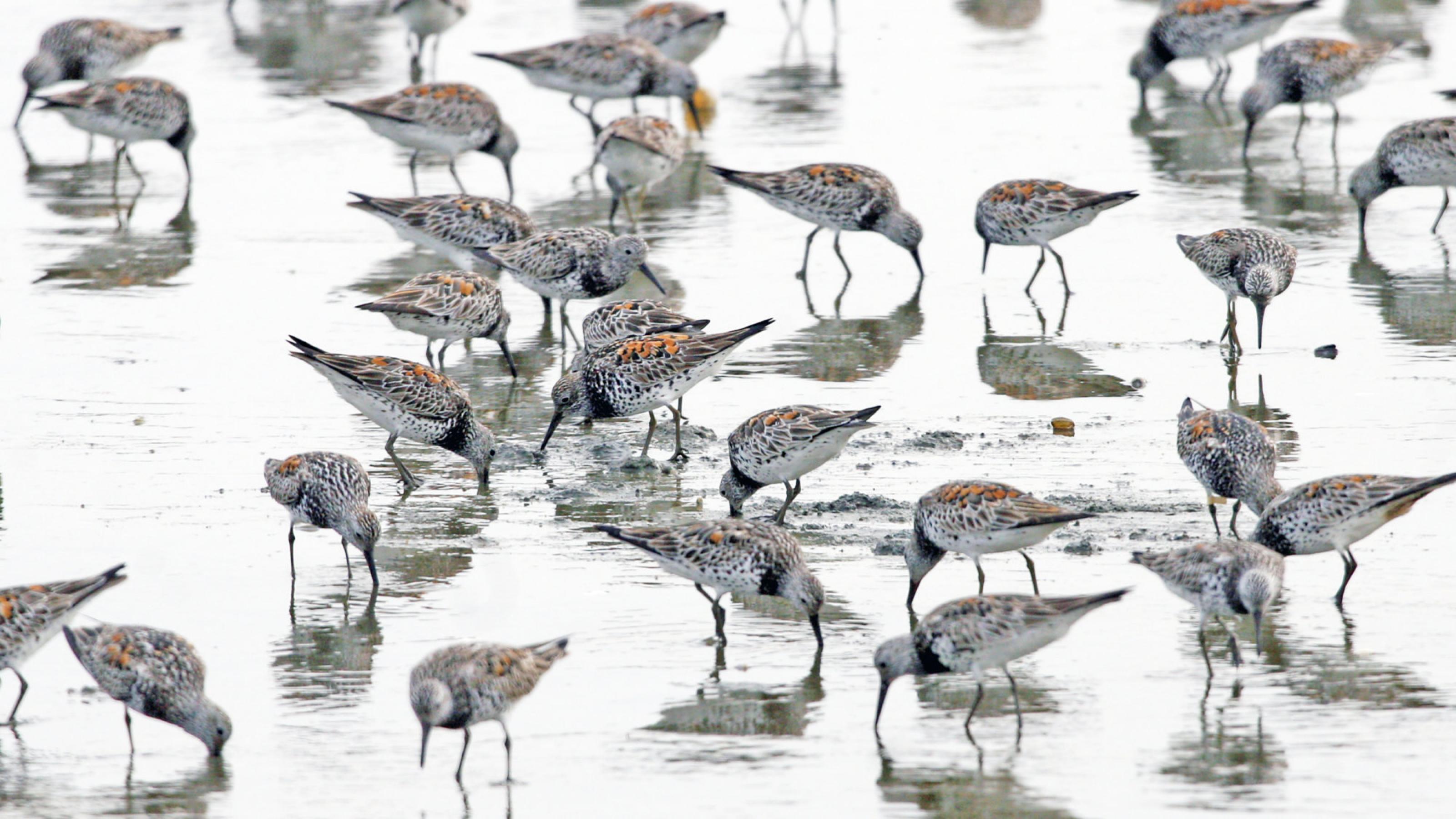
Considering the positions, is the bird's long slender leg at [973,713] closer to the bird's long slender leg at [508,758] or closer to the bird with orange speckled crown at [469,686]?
the bird with orange speckled crown at [469,686]

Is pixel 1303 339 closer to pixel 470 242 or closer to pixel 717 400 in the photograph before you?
pixel 717 400

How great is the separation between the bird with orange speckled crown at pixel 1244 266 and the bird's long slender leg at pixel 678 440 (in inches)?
170

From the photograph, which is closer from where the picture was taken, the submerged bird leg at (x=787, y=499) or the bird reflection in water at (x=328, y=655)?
the bird reflection in water at (x=328, y=655)

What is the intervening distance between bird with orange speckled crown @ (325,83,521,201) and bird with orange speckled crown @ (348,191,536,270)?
2800 millimetres

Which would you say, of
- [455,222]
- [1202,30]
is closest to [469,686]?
[455,222]

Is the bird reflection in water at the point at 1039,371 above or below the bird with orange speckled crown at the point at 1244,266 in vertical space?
below

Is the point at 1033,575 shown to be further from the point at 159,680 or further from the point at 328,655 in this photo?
the point at 159,680

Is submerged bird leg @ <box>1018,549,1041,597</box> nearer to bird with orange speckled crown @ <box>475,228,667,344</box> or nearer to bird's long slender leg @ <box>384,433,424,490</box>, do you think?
bird's long slender leg @ <box>384,433,424,490</box>

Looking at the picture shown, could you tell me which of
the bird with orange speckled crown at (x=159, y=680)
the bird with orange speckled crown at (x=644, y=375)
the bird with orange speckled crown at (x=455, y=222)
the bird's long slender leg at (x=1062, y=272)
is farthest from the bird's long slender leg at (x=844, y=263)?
the bird with orange speckled crown at (x=159, y=680)

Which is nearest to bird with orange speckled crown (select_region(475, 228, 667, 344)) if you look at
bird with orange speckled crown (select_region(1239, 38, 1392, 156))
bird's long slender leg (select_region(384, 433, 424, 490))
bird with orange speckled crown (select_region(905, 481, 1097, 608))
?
bird's long slender leg (select_region(384, 433, 424, 490))

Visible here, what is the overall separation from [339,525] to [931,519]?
10.4 feet

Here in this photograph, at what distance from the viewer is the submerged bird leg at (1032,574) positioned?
920 centimetres

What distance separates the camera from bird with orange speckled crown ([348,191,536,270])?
15383 millimetres

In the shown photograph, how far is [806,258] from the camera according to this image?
16.0 metres
